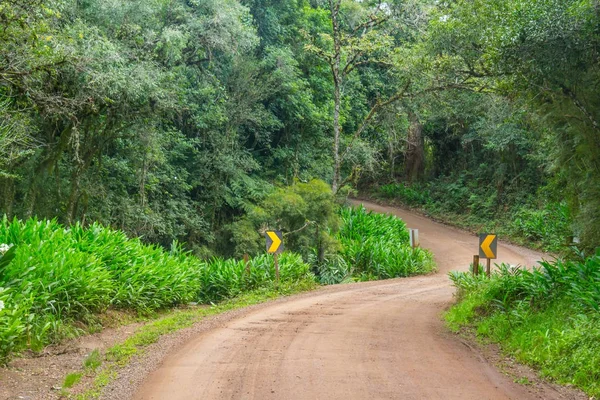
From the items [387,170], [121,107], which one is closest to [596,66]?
[121,107]

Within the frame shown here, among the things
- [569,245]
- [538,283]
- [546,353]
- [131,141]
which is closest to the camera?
[546,353]

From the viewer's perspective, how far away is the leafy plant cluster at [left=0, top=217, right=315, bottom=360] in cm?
912

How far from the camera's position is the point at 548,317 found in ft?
32.0

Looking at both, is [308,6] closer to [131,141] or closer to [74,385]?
[131,141]

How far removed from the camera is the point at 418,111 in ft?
102

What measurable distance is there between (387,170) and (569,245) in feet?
104

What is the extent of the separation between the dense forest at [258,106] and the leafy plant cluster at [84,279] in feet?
7.64

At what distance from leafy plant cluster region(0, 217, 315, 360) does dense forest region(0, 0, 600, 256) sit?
233 centimetres

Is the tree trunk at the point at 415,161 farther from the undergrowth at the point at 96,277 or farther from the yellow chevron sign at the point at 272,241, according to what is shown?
the yellow chevron sign at the point at 272,241

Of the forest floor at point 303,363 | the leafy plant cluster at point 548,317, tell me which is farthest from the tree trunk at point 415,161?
the forest floor at point 303,363

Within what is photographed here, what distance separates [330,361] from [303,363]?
1.20 ft

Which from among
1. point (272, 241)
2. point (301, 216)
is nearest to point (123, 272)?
point (272, 241)

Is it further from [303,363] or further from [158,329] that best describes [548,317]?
[158,329]

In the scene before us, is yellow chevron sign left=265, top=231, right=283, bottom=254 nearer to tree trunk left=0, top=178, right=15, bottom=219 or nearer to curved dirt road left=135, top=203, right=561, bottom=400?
curved dirt road left=135, top=203, right=561, bottom=400
